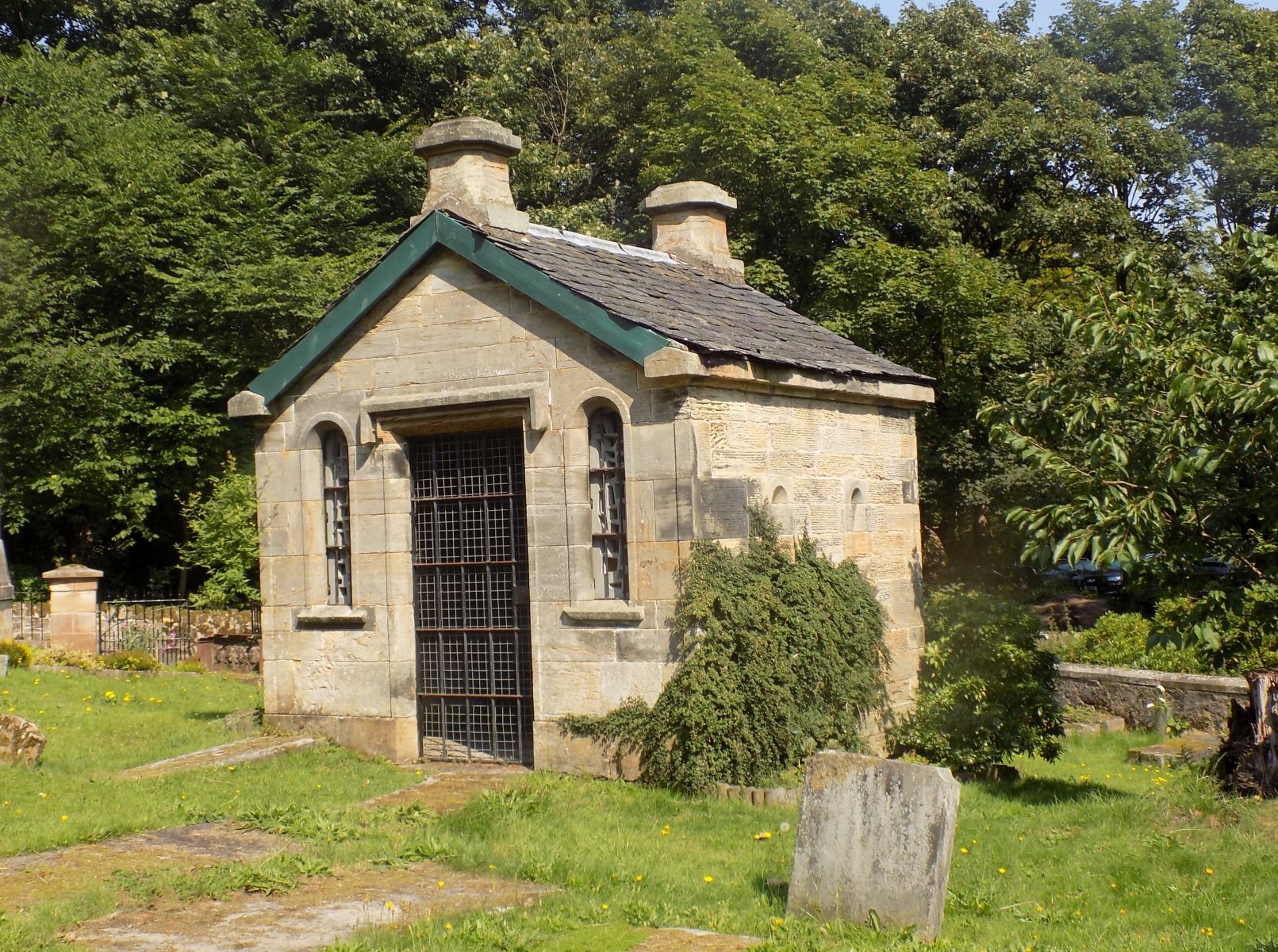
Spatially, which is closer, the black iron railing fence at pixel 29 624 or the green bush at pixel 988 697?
the green bush at pixel 988 697

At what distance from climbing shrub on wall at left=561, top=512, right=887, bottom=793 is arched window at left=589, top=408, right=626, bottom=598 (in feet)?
2.82

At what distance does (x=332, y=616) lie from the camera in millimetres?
13172

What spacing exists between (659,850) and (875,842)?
2.24m

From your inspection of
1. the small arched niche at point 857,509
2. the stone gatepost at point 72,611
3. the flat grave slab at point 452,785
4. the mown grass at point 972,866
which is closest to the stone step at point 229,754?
the flat grave slab at point 452,785

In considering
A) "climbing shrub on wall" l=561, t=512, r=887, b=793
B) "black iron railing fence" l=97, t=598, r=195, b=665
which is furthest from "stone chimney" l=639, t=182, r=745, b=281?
"black iron railing fence" l=97, t=598, r=195, b=665

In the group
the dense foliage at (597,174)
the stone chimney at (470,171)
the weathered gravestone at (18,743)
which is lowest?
the weathered gravestone at (18,743)

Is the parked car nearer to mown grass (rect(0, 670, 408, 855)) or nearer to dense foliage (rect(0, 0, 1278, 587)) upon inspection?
dense foliage (rect(0, 0, 1278, 587))

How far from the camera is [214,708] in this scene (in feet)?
55.5

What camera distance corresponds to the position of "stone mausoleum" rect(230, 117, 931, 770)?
11.7m

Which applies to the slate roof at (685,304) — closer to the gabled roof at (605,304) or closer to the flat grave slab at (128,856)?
the gabled roof at (605,304)

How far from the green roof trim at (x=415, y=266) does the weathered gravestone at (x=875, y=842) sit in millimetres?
4731

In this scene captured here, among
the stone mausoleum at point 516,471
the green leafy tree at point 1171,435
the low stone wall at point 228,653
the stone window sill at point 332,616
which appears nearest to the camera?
the green leafy tree at point 1171,435

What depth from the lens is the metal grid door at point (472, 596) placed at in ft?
41.9

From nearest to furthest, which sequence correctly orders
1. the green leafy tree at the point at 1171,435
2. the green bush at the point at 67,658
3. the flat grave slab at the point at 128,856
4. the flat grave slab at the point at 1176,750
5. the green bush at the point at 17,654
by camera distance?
the flat grave slab at the point at 128,856 < the green leafy tree at the point at 1171,435 < the flat grave slab at the point at 1176,750 < the green bush at the point at 17,654 < the green bush at the point at 67,658
